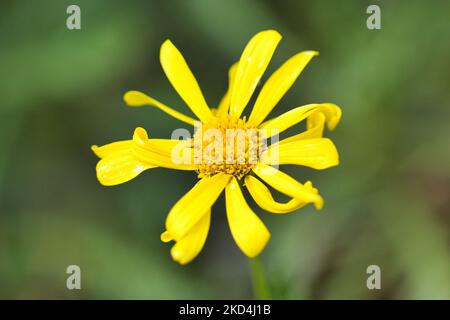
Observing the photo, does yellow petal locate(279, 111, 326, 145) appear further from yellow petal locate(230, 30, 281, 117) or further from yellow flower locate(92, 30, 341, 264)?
yellow petal locate(230, 30, 281, 117)

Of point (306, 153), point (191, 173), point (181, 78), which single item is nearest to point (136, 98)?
point (181, 78)

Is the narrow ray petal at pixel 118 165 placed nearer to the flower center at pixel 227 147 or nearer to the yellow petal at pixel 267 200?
the flower center at pixel 227 147

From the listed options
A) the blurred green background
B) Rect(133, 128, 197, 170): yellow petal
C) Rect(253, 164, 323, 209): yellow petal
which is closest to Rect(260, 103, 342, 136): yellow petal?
Rect(253, 164, 323, 209): yellow petal

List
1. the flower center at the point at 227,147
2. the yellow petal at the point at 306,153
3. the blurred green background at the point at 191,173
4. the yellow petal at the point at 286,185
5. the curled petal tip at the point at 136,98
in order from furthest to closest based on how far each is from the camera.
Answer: the blurred green background at the point at 191,173
the curled petal tip at the point at 136,98
the flower center at the point at 227,147
the yellow petal at the point at 306,153
the yellow petal at the point at 286,185

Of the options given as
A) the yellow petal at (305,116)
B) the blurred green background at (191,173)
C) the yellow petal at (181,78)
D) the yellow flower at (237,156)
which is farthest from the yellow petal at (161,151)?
the blurred green background at (191,173)
